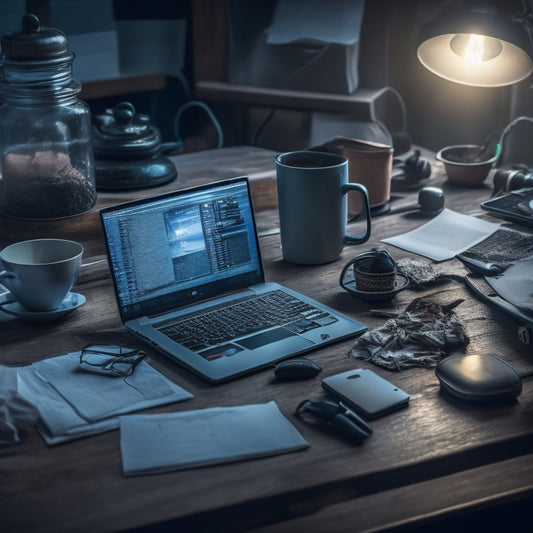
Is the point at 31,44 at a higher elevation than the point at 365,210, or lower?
higher

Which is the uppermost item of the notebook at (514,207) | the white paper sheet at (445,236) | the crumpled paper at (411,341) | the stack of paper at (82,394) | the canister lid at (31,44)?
the canister lid at (31,44)

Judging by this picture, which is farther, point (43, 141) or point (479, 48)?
point (479, 48)

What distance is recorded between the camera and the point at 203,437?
957mm

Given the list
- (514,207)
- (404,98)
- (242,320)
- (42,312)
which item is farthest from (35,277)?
(404,98)

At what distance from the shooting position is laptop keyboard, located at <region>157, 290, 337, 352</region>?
1201 millimetres

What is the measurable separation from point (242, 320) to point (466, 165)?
34.5 inches

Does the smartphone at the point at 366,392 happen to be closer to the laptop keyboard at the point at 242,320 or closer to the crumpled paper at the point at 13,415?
the laptop keyboard at the point at 242,320

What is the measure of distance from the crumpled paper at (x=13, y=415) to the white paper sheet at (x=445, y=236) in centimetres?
81

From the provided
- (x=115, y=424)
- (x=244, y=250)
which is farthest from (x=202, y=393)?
(x=244, y=250)

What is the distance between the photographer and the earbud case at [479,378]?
1.02 metres

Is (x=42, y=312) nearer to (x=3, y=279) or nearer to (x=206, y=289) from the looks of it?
(x=3, y=279)

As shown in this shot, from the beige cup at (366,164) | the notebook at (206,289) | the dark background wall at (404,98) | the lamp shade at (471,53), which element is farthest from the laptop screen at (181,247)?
the dark background wall at (404,98)

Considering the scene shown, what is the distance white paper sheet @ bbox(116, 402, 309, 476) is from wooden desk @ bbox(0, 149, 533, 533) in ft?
0.04

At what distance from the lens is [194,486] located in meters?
0.88
